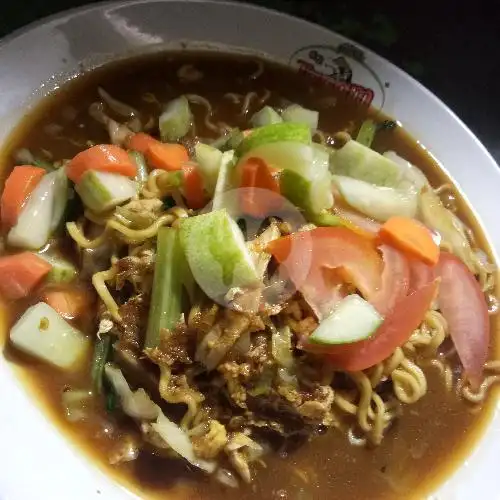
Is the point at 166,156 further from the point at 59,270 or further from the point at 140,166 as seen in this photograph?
the point at 59,270

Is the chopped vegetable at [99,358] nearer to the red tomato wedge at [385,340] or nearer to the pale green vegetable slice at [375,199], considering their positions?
the red tomato wedge at [385,340]

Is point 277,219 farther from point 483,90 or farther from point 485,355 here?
point 483,90

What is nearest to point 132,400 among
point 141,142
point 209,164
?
point 209,164

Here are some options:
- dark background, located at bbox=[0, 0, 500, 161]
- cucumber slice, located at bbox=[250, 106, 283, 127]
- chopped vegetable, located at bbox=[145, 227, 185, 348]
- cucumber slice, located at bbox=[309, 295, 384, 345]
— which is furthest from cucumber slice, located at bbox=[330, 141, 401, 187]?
dark background, located at bbox=[0, 0, 500, 161]

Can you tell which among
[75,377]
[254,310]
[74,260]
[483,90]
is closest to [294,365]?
[254,310]

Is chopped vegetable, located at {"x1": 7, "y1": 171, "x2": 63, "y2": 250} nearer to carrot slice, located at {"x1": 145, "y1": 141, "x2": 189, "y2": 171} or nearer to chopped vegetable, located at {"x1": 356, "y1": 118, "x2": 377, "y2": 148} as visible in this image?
carrot slice, located at {"x1": 145, "y1": 141, "x2": 189, "y2": 171}

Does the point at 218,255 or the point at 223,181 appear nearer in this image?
the point at 218,255
